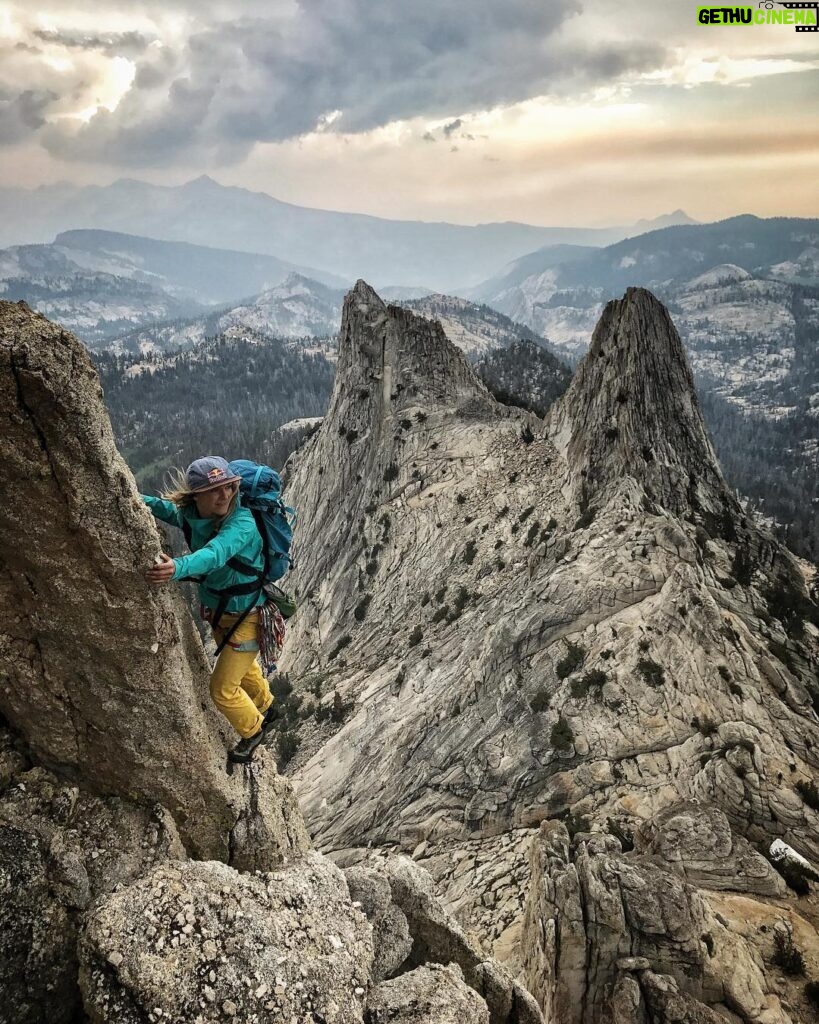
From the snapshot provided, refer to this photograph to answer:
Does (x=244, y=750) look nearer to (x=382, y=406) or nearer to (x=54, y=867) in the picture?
(x=54, y=867)

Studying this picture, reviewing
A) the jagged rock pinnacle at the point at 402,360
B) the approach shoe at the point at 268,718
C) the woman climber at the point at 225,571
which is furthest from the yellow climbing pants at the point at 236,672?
the jagged rock pinnacle at the point at 402,360

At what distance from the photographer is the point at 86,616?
7.55 metres

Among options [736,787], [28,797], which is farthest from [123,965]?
[736,787]

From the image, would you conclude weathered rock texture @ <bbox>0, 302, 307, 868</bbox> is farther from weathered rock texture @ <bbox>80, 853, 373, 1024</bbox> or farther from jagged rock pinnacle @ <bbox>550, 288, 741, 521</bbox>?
jagged rock pinnacle @ <bbox>550, 288, 741, 521</bbox>

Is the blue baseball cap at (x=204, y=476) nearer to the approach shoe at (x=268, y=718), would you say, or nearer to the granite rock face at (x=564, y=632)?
the approach shoe at (x=268, y=718)

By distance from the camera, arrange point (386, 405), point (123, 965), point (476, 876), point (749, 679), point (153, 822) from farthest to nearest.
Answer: point (386, 405)
point (749, 679)
point (476, 876)
point (153, 822)
point (123, 965)

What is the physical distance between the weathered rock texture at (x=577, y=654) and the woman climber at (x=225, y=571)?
11556mm

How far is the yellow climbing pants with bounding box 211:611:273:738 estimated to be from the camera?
911cm

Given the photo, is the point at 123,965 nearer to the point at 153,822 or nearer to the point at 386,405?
the point at 153,822

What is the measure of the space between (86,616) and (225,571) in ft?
6.27

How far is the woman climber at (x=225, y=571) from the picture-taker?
7.71 m

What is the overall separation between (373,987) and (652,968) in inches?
349

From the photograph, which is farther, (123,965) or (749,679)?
(749,679)

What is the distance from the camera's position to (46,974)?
6.58m
